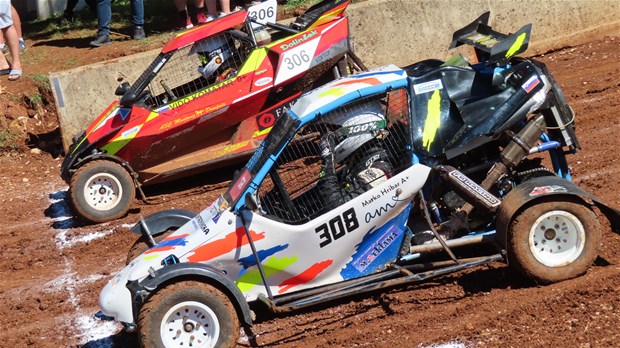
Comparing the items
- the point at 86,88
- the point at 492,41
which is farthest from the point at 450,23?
the point at 492,41

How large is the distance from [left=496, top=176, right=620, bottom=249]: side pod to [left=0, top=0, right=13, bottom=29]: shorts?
869cm

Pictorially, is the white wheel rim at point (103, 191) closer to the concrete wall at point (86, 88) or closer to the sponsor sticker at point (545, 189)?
the concrete wall at point (86, 88)

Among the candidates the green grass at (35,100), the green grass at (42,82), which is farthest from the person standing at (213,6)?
the green grass at (35,100)

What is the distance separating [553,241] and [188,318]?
8.69 feet

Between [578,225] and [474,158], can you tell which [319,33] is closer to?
[474,158]

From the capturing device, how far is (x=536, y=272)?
6.45 m

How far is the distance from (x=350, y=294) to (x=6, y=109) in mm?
Result: 7598

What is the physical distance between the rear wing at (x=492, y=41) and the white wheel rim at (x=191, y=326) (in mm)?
2871

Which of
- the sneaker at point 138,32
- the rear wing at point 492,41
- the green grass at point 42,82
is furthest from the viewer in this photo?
the sneaker at point 138,32

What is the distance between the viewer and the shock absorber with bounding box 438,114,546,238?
6.60 meters

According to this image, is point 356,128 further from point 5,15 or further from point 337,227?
point 5,15

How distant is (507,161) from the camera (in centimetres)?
661

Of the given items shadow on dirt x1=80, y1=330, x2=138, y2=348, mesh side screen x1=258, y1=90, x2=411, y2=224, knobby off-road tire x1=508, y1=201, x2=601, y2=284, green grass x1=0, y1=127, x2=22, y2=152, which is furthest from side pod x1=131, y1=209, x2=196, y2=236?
green grass x1=0, y1=127, x2=22, y2=152

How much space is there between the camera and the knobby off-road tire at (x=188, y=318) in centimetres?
616
